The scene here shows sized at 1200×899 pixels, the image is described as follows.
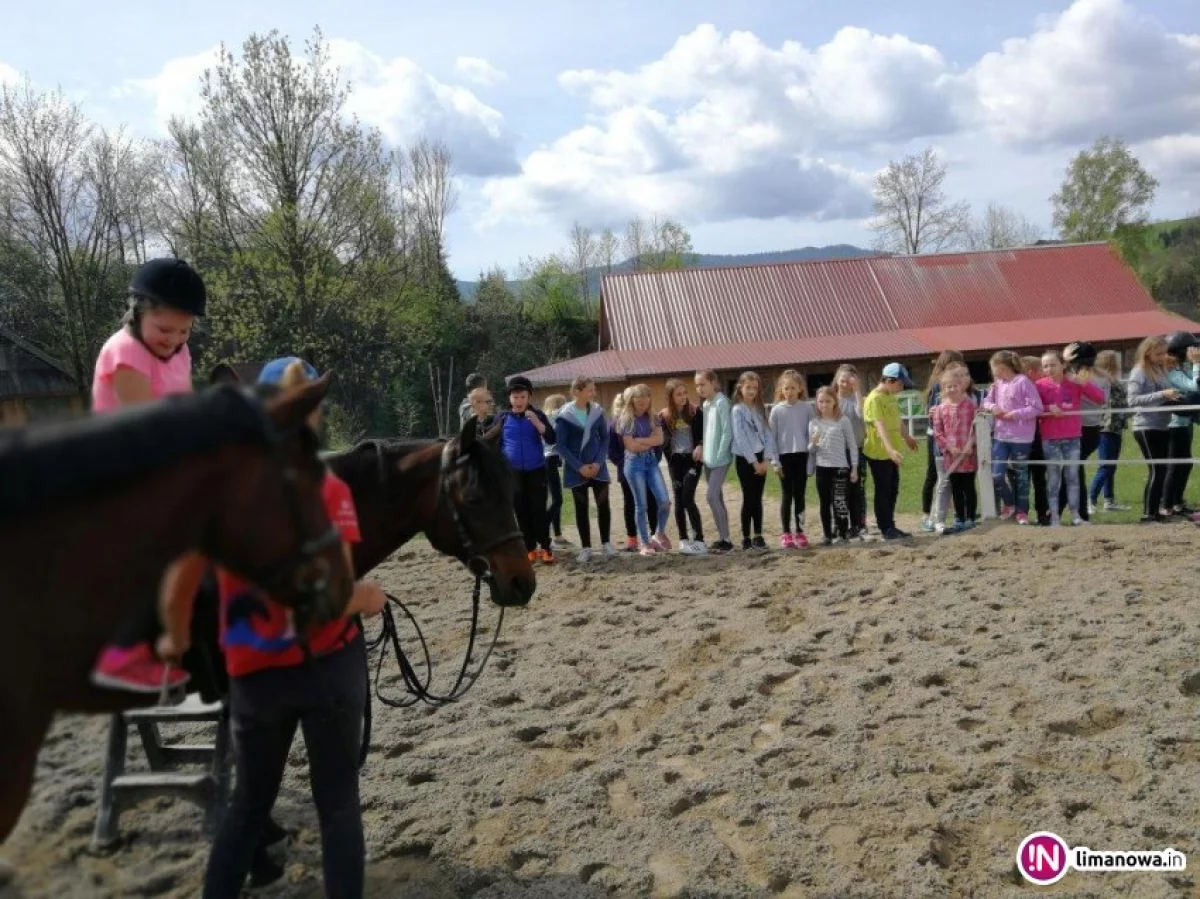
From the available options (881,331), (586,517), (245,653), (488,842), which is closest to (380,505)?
(245,653)

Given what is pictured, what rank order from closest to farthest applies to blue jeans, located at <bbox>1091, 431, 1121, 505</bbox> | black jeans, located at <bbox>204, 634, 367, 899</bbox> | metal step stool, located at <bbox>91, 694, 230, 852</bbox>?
black jeans, located at <bbox>204, 634, 367, 899</bbox> → metal step stool, located at <bbox>91, 694, 230, 852</bbox> → blue jeans, located at <bbox>1091, 431, 1121, 505</bbox>

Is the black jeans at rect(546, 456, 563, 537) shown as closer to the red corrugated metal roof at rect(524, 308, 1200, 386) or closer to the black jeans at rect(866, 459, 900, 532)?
the black jeans at rect(866, 459, 900, 532)

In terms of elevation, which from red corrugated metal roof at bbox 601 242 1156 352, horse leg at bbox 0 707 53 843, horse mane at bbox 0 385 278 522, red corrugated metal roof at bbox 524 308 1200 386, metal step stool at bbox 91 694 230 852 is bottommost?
metal step stool at bbox 91 694 230 852

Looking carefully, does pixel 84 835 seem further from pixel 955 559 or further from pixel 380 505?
pixel 955 559

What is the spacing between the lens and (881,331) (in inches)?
1171

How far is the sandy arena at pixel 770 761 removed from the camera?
311 centimetres

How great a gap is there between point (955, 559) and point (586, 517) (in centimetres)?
350

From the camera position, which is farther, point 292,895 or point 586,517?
point 586,517

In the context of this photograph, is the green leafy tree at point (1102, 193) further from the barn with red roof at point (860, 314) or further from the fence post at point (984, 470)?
the fence post at point (984, 470)

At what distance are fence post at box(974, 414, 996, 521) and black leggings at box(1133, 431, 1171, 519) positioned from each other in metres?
1.38

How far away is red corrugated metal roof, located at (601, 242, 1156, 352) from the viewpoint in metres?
30.0

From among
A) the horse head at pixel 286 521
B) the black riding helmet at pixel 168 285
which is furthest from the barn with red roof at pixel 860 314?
the horse head at pixel 286 521

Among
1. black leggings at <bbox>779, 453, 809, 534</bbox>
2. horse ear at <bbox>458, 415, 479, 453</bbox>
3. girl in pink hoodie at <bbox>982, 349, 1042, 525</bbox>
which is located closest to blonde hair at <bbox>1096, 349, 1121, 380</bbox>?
girl in pink hoodie at <bbox>982, 349, 1042, 525</bbox>

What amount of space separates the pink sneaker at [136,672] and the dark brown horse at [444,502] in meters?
1.05
